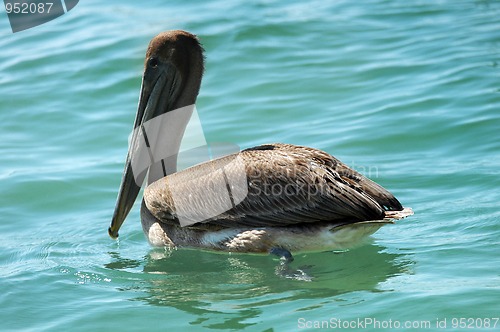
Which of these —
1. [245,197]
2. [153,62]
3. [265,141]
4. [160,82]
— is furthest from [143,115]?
[265,141]

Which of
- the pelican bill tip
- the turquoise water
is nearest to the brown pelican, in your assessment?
the pelican bill tip

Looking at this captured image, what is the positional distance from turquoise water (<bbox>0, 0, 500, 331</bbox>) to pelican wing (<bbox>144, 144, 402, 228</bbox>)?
1.19ft

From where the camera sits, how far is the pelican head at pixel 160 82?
7074 mm

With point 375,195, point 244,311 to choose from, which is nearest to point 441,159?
point 375,195

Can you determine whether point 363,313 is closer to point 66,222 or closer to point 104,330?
point 104,330

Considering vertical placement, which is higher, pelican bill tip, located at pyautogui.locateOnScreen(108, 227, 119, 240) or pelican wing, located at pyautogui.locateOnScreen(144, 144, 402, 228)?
pelican wing, located at pyautogui.locateOnScreen(144, 144, 402, 228)

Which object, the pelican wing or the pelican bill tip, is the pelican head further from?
the pelican wing

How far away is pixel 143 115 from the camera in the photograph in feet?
23.4

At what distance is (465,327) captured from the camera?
205 inches

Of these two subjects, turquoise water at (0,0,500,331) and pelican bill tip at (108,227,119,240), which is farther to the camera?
pelican bill tip at (108,227,119,240)

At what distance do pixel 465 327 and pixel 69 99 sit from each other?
735cm

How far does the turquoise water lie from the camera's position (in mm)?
5848

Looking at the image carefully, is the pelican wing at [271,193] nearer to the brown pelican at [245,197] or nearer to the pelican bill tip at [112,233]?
the brown pelican at [245,197]

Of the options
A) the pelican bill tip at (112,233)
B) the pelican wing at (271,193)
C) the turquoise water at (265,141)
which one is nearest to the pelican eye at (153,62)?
the pelican wing at (271,193)
